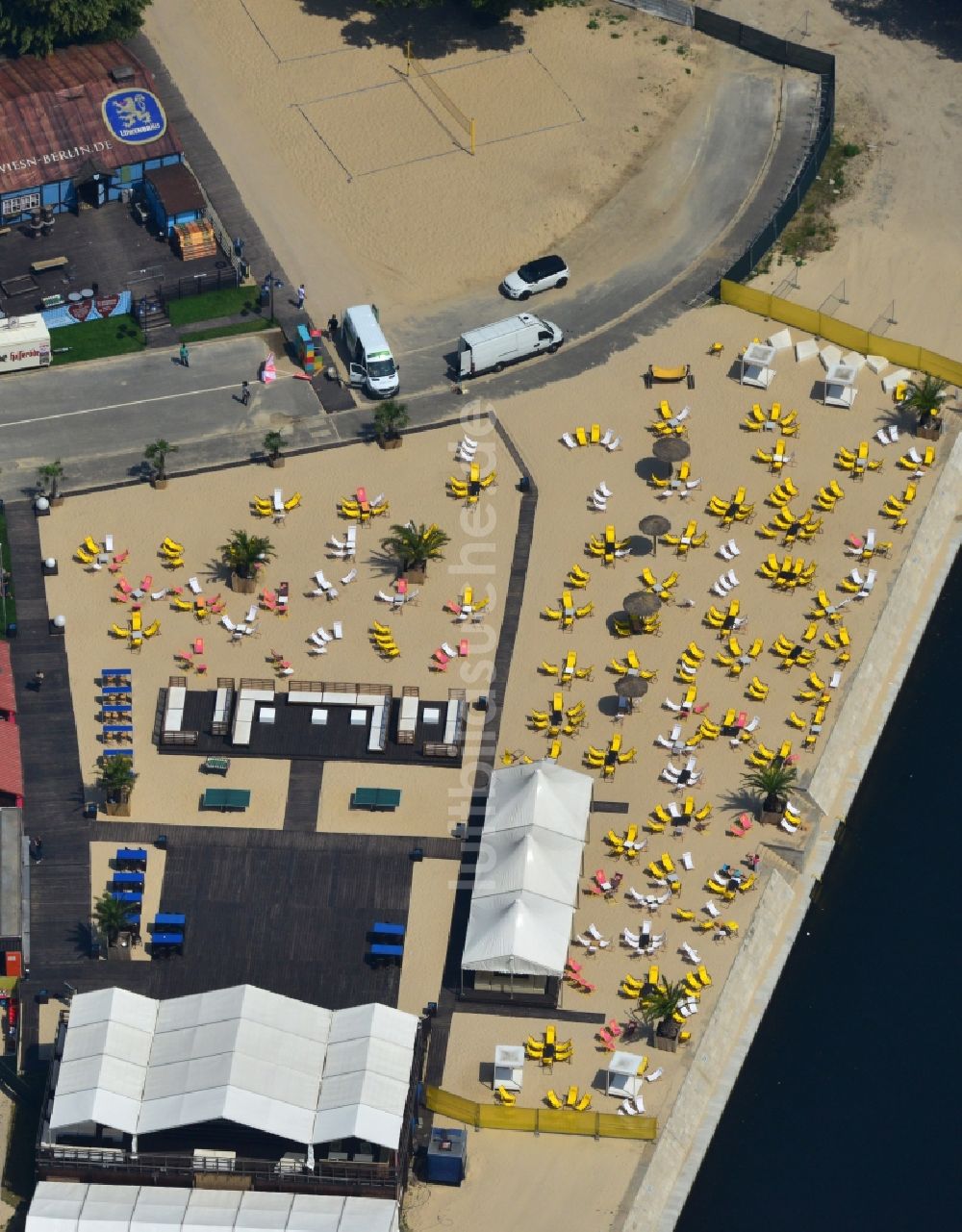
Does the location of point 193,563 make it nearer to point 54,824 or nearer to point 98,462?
point 98,462

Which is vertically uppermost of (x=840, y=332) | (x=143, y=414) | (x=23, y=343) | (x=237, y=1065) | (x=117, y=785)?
(x=840, y=332)

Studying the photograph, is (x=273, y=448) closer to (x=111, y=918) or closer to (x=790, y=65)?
(x=111, y=918)

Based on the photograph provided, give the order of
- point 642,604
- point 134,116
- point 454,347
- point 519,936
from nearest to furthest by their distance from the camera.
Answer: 1. point 519,936
2. point 642,604
3. point 454,347
4. point 134,116

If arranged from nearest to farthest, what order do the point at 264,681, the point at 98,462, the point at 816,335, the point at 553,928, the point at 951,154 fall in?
1. the point at 553,928
2. the point at 264,681
3. the point at 98,462
4. the point at 816,335
5. the point at 951,154

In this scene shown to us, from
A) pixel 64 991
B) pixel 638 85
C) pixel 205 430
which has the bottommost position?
pixel 64 991

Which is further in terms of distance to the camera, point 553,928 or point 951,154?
point 951,154

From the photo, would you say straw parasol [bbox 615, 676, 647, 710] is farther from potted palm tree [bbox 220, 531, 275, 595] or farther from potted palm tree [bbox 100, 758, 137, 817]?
potted palm tree [bbox 100, 758, 137, 817]

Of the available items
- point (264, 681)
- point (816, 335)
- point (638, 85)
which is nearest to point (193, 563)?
point (264, 681)

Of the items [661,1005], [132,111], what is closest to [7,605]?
[132,111]
